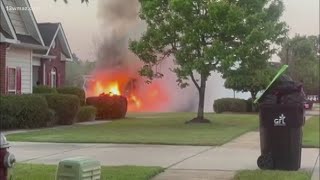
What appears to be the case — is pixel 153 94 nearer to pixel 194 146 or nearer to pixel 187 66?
pixel 187 66

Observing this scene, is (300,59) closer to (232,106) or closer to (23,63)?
(232,106)

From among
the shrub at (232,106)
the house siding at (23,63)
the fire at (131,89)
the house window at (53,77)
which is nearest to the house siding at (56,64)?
the house window at (53,77)

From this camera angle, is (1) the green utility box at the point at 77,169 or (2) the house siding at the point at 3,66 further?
(2) the house siding at the point at 3,66

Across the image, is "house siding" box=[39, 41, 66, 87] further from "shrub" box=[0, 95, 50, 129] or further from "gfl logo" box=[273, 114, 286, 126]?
"gfl logo" box=[273, 114, 286, 126]

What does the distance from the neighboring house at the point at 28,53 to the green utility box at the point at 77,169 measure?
1348 centimetres

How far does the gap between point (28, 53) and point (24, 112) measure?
20.5 ft

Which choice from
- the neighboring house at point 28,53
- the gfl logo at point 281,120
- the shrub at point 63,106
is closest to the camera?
the gfl logo at point 281,120

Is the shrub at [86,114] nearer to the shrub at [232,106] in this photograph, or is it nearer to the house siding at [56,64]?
the house siding at [56,64]

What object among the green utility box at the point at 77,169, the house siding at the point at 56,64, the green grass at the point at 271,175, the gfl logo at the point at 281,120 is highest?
the house siding at the point at 56,64

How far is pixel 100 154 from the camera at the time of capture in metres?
12.9

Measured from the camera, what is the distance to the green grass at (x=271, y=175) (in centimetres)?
923

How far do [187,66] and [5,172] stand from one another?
67.6 feet

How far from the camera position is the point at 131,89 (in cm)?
3425

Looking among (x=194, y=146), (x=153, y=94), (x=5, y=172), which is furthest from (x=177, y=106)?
(x=5, y=172)
